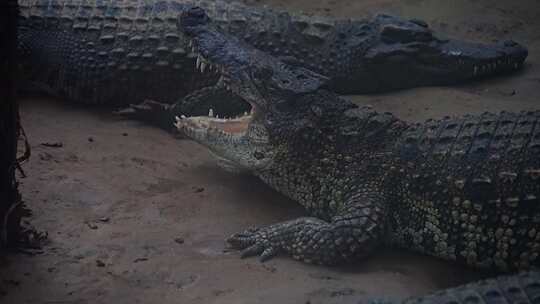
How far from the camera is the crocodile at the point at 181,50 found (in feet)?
21.6

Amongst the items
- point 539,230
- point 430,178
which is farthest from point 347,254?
point 539,230

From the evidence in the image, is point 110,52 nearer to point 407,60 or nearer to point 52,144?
point 52,144

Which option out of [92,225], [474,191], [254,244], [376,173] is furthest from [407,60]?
[92,225]

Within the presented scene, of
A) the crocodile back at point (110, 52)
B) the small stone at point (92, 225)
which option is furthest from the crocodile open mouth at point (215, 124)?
the crocodile back at point (110, 52)

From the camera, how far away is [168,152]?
5773 millimetres

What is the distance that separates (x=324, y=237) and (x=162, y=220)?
0.97 metres

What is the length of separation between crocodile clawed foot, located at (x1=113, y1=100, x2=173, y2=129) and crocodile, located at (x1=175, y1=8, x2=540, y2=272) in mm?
1039

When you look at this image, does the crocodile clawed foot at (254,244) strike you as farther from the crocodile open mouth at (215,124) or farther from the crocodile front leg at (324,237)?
the crocodile open mouth at (215,124)

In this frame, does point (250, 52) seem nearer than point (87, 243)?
No

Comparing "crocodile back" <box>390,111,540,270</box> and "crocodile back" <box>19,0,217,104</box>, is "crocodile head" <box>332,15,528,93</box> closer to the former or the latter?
"crocodile back" <box>19,0,217,104</box>

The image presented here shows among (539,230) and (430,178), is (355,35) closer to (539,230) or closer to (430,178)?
(430,178)

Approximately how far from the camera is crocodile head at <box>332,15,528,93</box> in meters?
6.74

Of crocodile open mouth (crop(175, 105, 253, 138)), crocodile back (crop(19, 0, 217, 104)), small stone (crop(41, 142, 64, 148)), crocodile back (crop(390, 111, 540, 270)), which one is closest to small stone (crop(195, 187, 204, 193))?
crocodile open mouth (crop(175, 105, 253, 138))

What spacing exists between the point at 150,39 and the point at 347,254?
9.81ft
